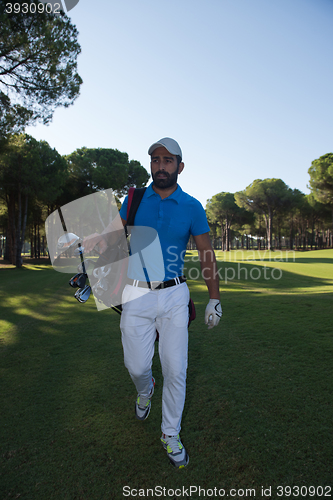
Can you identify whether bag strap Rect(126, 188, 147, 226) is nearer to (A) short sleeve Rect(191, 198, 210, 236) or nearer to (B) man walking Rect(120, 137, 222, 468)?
(B) man walking Rect(120, 137, 222, 468)

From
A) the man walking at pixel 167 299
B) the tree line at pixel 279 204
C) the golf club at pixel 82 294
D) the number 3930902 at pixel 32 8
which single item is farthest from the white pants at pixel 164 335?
the tree line at pixel 279 204

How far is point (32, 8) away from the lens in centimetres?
1525

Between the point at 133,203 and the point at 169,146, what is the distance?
640mm

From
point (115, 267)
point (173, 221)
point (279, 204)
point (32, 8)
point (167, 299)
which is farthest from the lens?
point (279, 204)

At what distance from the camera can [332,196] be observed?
47.3 metres

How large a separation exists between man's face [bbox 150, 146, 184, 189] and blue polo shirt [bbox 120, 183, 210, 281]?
105mm

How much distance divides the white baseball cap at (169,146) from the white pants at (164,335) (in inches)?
49.6

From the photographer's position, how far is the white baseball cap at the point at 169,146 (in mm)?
3012

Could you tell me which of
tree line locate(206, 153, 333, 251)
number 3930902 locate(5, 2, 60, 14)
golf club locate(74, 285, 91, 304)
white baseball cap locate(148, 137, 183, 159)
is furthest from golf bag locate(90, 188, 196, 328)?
tree line locate(206, 153, 333, 251)

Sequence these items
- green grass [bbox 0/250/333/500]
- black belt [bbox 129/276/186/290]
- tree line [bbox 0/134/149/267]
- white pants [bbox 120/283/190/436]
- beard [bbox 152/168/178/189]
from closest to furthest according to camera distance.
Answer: green grass [bbox 0/250/333/500] < white pants [bbox 120/283/190/436] < black belt [bbox 129/276/186/290] < beard [bbox 152/168/178/189] < tree line [bbox 0/134/149/267]

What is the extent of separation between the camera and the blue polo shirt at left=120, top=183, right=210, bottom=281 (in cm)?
293

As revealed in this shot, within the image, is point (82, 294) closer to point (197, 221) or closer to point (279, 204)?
point (197, 221)

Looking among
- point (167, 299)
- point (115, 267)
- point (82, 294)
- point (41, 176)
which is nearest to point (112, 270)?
point (115, 267)

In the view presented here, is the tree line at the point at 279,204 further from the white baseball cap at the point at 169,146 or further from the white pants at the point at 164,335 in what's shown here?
the white pants at the point at 164,335
